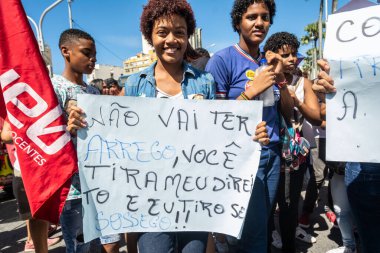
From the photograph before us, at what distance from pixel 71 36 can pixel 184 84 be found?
1285 millimetres

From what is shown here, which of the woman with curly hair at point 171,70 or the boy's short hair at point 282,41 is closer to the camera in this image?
the woman with curly hair at point 171,70

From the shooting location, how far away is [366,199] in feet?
5.20

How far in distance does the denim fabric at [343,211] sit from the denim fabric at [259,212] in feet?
3.30

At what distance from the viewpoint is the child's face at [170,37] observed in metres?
1.65

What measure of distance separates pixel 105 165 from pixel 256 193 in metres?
0.92

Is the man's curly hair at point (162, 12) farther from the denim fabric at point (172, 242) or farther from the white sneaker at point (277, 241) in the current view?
the white sneaker at point (277, 241)

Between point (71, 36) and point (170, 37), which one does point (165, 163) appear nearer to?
point (170, 37)

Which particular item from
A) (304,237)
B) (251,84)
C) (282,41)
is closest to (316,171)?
(304,237)

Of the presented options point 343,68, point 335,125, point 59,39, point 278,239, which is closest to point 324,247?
point 278,239

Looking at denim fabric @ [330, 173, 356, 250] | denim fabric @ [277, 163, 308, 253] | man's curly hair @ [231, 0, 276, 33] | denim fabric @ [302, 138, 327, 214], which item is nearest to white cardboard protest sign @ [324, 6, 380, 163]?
man's curly hair @ [231, 0, 276, 33]

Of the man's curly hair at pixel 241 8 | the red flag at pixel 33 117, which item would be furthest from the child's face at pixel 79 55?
the man's curly hair at pixel 241 8

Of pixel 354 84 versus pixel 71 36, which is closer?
pixel 354 84

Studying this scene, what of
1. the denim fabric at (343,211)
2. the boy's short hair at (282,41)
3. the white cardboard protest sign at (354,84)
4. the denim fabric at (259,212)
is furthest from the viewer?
the boy's short hair at (282,41)

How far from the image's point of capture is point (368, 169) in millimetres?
1556
